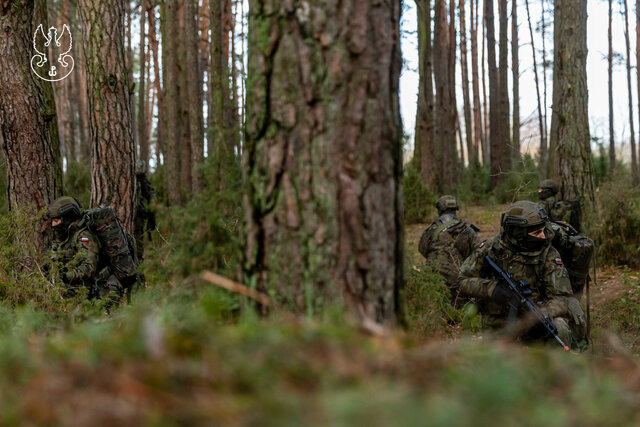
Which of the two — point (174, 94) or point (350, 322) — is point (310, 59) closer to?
point (350, 322)

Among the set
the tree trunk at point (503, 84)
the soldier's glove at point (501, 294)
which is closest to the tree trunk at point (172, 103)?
the soldier's glove at point (501, 294)

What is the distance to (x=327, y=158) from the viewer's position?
2004mm

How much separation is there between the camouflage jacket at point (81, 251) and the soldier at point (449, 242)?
3992 millimetres

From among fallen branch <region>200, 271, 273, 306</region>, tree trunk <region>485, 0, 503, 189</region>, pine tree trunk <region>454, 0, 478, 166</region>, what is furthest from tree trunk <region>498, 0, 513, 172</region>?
fallen branch <region>200, 271, 273, 306</region>

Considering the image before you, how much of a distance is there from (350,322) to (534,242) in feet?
13.2

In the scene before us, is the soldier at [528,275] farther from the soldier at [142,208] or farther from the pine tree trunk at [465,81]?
the pine tree trunk at [465,81]

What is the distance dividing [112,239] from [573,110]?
6.63 meters

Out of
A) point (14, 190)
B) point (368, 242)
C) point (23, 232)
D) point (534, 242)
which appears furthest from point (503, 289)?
point (14, 190)

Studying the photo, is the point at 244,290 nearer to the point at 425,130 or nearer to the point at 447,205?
the point at 447,205

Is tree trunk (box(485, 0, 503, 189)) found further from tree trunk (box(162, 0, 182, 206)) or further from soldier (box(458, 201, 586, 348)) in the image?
soldier (box(458, 201, 586, 348))

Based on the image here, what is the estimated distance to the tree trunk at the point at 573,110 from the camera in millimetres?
8336

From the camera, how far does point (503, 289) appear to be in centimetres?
520

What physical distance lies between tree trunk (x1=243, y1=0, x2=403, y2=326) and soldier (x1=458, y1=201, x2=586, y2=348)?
3416 mm

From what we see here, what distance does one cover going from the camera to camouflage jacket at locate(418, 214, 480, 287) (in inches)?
292
